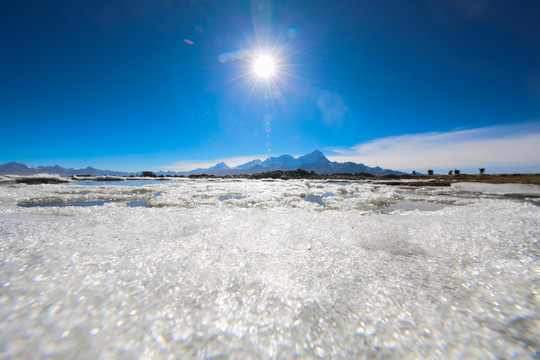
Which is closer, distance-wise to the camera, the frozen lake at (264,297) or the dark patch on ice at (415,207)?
the frozen lake at (264,297)

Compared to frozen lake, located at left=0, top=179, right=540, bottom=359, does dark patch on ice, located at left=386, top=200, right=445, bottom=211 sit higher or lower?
lower

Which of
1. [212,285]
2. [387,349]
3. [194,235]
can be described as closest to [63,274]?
[212,285]

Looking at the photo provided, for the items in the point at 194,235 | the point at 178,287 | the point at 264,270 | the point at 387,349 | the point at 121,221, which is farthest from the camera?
the point at 121,221

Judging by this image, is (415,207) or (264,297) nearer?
(264,297)

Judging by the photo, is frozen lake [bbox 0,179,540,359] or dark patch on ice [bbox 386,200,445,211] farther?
dark patch on ice [bbox 386,200,445,211]

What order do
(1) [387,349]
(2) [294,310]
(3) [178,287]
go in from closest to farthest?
(1) [387,349]
(2) [294,310]
(3) [178,287]

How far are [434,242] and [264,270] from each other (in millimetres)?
3727

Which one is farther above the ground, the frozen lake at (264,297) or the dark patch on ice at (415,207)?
the frozen lake at (264,297)

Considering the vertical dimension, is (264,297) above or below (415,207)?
above

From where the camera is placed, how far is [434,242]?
4297mm

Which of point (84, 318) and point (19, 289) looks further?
point (19, 289)

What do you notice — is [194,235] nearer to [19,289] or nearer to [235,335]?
[19,289]

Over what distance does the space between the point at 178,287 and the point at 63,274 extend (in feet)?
→ 4.70

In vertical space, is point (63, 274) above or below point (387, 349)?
above
